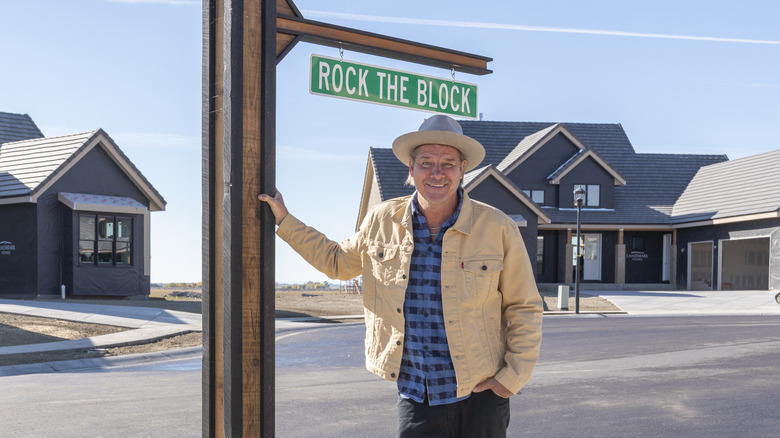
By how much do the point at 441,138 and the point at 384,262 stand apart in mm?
664

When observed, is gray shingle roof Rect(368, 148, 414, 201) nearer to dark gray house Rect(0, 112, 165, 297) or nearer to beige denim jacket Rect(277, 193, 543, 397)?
dark gray house Rect(0, 112, 165, 297)

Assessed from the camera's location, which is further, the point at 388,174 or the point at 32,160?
the point at 388,174

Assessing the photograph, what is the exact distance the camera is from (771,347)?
13164 mm

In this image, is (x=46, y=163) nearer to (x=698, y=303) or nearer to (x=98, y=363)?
(x=98, y=363)

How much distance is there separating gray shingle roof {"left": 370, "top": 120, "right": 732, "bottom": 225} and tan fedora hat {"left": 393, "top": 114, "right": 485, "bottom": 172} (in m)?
27.6

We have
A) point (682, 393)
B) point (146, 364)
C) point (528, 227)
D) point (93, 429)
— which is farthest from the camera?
point (528, 227)

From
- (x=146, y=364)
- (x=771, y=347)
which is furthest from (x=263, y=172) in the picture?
(x=771, y=347)

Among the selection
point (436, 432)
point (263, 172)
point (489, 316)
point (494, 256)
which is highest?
point (263, 172)

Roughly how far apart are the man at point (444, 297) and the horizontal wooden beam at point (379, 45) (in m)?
0.93

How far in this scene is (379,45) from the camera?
479cm

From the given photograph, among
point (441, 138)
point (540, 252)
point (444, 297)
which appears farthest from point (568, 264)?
point (444, 297)

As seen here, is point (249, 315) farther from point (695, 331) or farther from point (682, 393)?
point (695, 331)

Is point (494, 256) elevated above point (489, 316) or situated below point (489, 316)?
above

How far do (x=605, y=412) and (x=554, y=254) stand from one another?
2628cm
